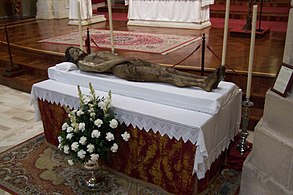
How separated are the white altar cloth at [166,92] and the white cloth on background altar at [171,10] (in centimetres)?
488

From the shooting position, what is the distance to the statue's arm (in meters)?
3.15

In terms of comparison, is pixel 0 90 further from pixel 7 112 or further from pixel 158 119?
pixel 158 119

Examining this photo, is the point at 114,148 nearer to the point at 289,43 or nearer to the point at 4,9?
the point at 289,43

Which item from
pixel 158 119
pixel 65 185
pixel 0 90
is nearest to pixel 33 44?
pixel 0 90

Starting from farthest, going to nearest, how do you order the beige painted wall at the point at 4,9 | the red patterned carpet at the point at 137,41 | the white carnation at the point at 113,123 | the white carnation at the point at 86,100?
the beige painted wall at the point at 4,9, the red patterned carpet at the point at 137,41, the white carnation at the point at 86,100, the white carnation at the point at 113,123

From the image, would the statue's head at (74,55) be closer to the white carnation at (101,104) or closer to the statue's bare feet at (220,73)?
the white carnation at (101,104)

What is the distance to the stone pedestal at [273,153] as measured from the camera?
2.35 metres

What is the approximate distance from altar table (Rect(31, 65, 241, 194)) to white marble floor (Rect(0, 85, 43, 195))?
1116 millimetres

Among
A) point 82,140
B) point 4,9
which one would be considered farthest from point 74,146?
point 4,9

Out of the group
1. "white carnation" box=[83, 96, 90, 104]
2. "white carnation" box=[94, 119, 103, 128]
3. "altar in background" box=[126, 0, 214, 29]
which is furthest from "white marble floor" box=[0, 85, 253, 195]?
"altar in background" box=[126, 0, 214, 29]

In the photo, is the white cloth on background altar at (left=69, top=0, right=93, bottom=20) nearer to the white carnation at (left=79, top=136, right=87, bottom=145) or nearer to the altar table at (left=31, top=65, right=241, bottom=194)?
the altar table at (left=31, top=65, right=241, bottom=194)

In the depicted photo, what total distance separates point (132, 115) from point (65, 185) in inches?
35.9

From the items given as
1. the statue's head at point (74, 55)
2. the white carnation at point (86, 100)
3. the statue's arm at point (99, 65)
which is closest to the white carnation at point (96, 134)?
the white carnation at point (86, 100)

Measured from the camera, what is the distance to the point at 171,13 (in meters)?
7.97
